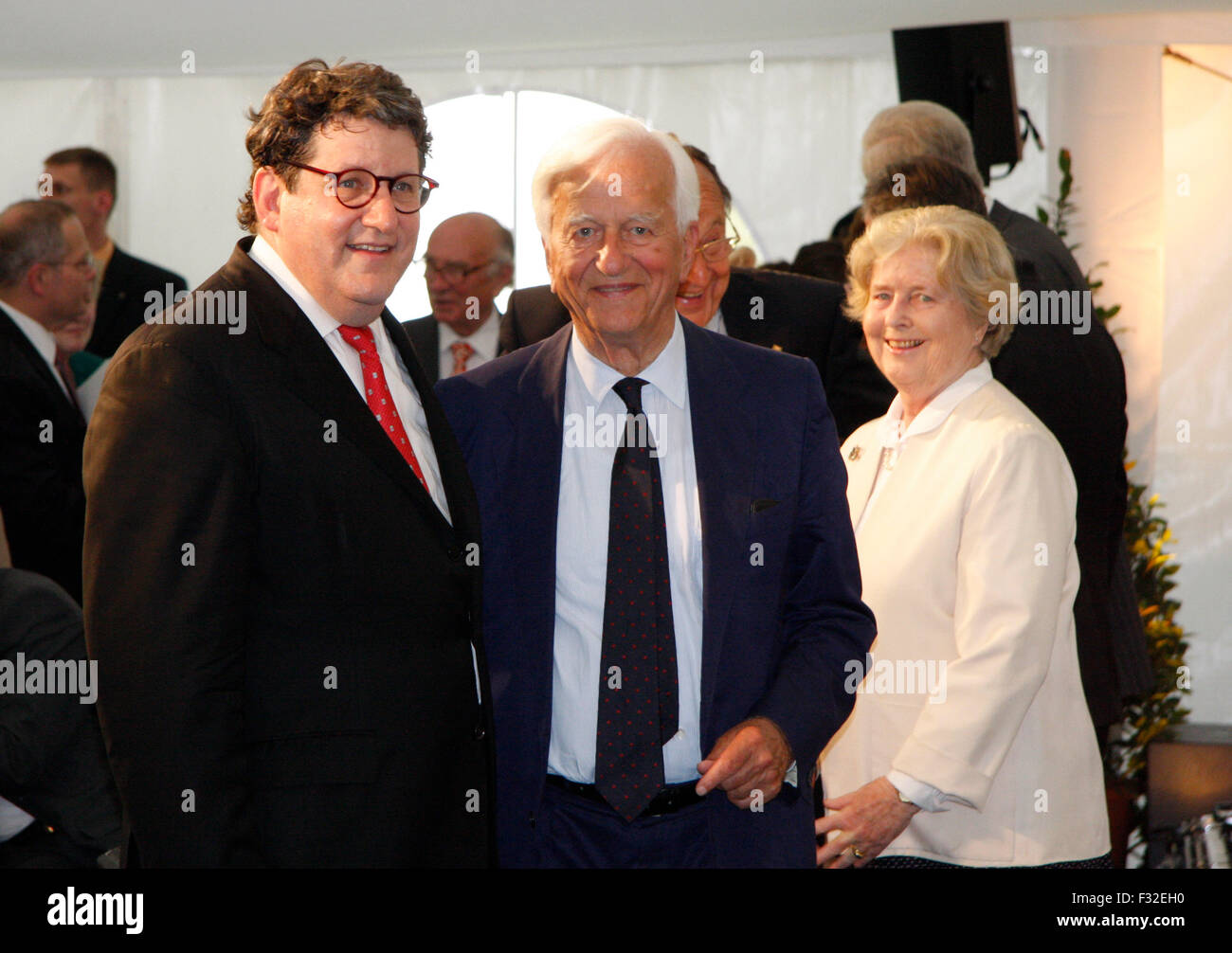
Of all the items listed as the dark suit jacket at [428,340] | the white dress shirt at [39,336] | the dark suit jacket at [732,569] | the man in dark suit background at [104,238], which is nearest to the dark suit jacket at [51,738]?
the white dress shirt at [39,336]

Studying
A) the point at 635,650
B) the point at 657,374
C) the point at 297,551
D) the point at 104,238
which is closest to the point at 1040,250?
the point at 657,374

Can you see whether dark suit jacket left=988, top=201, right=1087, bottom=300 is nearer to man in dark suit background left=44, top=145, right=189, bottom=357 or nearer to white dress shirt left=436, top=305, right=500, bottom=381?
white dress shirt left=436, top=305, right=500, bottom=381

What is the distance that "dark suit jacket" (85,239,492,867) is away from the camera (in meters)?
1.57

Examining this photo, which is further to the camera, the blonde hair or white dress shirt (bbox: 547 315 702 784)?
the blonde hair

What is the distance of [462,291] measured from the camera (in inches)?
179

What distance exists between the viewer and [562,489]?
204 cm

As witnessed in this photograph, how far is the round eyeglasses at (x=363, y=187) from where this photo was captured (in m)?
1.76

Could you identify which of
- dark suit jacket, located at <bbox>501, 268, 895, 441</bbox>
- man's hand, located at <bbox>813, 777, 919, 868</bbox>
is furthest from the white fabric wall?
man's hand, located at <bbox>813, 777, 919, 868</bbox>

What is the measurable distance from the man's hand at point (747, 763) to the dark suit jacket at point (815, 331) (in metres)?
1.40

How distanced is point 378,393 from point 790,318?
5.06 feet

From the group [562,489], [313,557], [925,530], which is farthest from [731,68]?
[313,557]

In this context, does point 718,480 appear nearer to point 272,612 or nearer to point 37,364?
point 272,612

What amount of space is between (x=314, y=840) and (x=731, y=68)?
14.7ft

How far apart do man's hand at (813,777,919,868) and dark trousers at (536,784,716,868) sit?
0.41 meters
